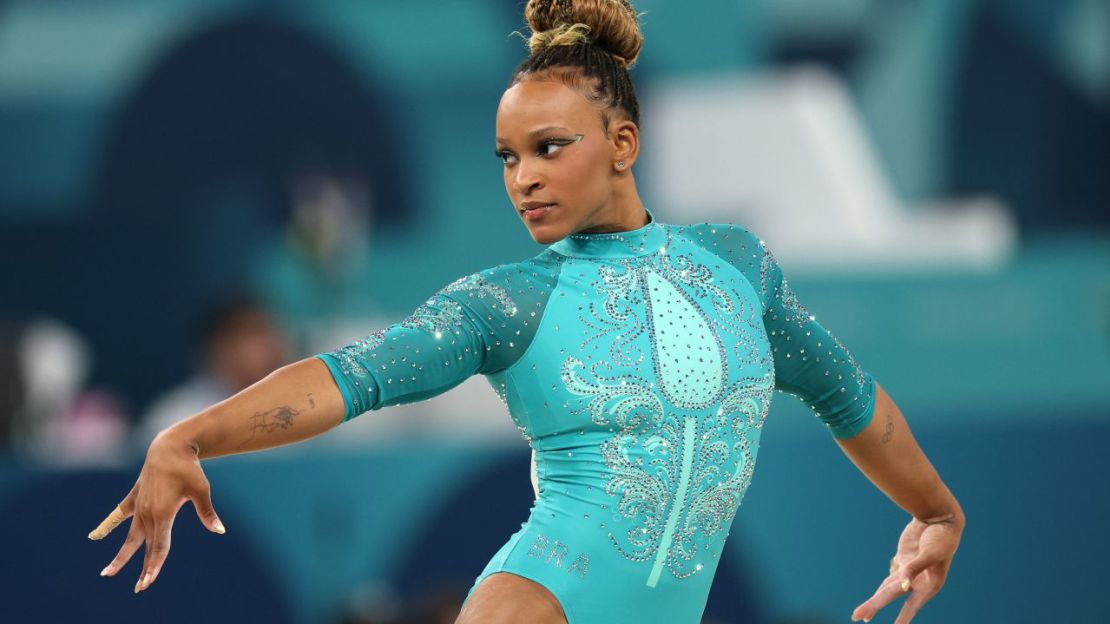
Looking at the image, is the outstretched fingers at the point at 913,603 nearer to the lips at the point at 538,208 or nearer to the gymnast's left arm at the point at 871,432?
the gymnast's left arm at the point at 871,432

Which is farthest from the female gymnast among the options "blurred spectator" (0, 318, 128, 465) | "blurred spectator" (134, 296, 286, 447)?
"blurred spectator" (134, 296, 286, 447)

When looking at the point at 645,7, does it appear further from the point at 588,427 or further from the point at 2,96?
the point at 588,427

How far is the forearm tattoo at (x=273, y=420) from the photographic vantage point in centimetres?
227

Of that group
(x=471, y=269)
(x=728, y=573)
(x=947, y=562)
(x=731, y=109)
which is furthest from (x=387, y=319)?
(x=947, y=562)

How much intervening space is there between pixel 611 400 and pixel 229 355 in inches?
→ 130

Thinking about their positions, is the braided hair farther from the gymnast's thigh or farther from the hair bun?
the gymnast's thigh

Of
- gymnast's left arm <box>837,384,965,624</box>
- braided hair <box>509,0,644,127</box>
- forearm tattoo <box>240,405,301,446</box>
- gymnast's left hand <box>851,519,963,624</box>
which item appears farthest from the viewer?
gymnast's left arm <box>837,384,965,624</box>

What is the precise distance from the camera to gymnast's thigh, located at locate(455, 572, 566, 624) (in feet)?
8.08

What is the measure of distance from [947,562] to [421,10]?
15.7ft

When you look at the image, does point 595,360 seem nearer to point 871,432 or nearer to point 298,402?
point 298,402

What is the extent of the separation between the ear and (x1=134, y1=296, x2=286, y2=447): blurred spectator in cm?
306

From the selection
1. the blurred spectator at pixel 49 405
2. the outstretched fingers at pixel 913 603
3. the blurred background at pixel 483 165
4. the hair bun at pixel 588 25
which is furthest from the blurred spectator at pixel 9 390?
the outstretched fingers at pixel 913 603

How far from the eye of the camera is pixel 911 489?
10.0 feet

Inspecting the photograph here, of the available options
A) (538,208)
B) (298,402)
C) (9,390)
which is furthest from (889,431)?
(9,390)
